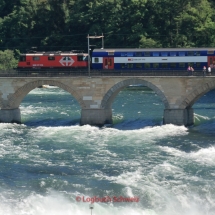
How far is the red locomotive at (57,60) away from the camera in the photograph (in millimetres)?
84000

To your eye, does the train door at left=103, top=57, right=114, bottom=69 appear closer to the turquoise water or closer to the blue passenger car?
the blue passenger car

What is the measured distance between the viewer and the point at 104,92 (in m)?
76.6

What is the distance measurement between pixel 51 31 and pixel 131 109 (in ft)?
191

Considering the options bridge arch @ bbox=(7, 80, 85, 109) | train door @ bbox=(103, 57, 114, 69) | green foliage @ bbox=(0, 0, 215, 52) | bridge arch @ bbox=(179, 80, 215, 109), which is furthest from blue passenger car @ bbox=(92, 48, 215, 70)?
green foliage @ bbox=(0, 0, 215, 52)

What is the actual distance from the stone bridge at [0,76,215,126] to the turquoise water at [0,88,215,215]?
5.34 feet

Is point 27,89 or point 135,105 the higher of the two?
point 27,89

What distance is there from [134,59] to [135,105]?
14.1m

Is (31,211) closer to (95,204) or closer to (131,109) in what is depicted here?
(95,204)

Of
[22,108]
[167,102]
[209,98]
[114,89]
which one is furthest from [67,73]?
[209,98]

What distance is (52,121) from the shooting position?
8119cm

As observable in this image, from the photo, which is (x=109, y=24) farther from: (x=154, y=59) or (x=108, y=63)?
(x=154, y=59)

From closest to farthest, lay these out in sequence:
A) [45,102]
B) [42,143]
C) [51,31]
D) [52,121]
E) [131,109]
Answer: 1. [42,143]
2. [52,121]
3. [131,109]
4. [45,102]
5. [51,31]

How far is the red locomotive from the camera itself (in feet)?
276

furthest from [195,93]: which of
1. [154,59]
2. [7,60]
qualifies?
[7,60]
